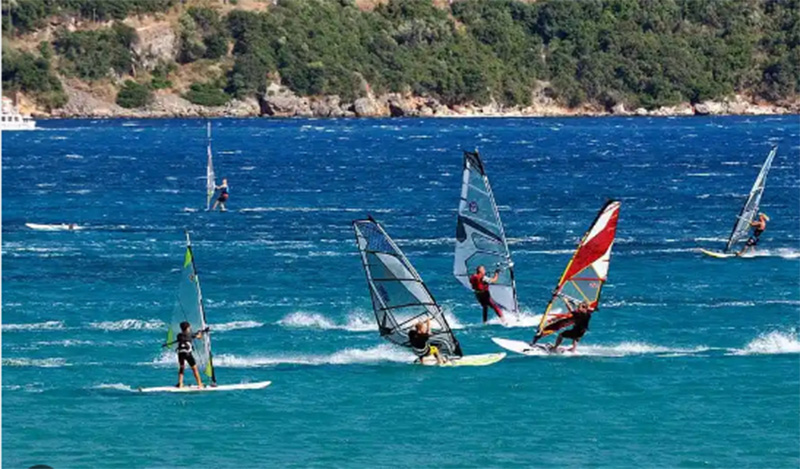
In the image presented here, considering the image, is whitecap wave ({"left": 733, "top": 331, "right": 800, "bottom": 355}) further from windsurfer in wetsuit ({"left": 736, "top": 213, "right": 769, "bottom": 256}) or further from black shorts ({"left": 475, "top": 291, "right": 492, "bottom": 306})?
windsurfer in wetsuit ({"left": 736, "top": 213, "right": 769, "bottom": 256})

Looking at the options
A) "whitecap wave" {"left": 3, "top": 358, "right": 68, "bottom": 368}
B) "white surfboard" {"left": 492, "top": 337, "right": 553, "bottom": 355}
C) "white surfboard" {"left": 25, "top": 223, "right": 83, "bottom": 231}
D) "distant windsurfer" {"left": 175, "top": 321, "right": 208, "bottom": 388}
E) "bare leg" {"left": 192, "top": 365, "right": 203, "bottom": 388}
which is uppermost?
"distant windsurfer" {"left": 175, "top": 321, "right": 208, "bottom": 388}

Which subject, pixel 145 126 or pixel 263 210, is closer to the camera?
pixel 263 210

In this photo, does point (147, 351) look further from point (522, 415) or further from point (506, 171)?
point (506, 171)

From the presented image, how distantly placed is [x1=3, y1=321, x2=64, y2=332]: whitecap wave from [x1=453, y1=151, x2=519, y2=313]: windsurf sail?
30.8 feet

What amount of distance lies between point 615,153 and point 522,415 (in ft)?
357

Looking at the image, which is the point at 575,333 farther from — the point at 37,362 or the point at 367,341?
the point at 37,362

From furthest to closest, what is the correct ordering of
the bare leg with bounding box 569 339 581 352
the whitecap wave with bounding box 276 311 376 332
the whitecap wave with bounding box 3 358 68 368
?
the whitecap wave with bounding box 276 311 376 332 < the bare leg with bounding box 569 339 581 352 < the whitecap wave with bounding box 3 358 68 368

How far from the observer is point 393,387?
3177 centimetres

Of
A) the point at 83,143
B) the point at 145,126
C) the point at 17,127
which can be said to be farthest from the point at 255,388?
the point at 145,126

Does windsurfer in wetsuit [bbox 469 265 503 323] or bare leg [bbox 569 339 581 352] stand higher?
windsurfer in wetsuit [bbox 469 265 503 323]

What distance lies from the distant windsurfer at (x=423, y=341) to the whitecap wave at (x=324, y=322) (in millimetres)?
6001

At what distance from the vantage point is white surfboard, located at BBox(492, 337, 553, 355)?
3472 centimetres

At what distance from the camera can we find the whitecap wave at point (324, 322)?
39547 millimetres

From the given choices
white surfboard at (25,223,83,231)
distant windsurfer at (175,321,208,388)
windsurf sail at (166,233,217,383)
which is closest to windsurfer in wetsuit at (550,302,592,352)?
windsurf sail at (166,233,217,383)
